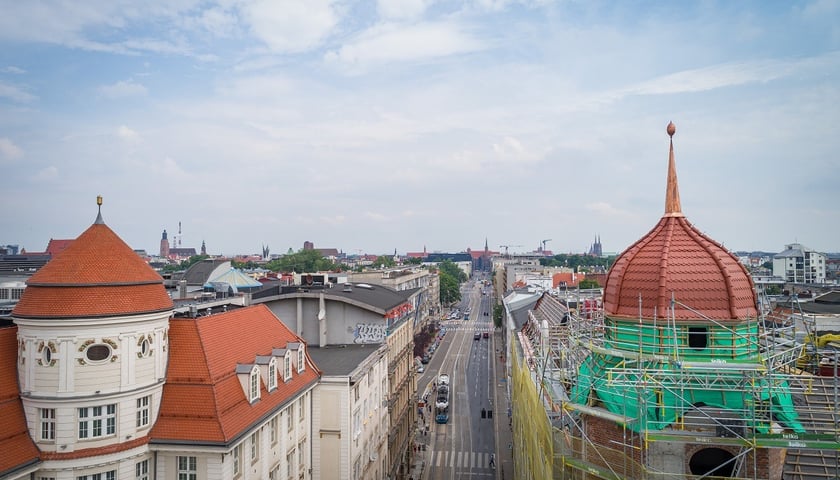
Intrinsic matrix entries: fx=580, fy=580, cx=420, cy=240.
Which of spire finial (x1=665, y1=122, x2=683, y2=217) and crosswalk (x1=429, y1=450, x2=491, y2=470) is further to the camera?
crosswalk (x1=429, y1=450, x2=491, y2=470)

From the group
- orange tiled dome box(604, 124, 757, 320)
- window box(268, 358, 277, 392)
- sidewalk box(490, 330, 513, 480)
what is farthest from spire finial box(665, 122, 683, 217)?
sidewalk box(490, 330, 513, 480)

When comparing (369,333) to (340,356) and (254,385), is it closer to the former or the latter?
(340,356)

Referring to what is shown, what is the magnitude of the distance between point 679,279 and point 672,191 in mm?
5693

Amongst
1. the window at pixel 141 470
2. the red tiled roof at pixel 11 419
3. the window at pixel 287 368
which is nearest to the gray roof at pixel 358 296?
the window at pixel 287 368

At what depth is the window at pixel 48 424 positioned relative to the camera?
25.5 metres

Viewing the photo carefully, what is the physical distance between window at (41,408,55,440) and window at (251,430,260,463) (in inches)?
356

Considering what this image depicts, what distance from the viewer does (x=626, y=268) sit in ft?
96.2

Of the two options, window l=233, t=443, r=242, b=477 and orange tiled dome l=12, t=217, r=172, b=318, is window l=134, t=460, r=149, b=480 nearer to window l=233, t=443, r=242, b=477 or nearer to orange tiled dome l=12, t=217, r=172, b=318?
window l=233, t=443, r=242, b=477

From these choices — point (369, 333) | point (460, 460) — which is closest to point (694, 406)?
point (369, 333)

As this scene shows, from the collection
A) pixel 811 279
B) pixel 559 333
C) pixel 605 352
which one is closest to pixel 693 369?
pixel 605 352

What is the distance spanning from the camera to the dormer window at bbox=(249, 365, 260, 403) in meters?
31.5

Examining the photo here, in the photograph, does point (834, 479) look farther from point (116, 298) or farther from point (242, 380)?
point (116, 298)

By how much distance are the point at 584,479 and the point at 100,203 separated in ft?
90.7

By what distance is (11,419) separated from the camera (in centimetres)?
2525
